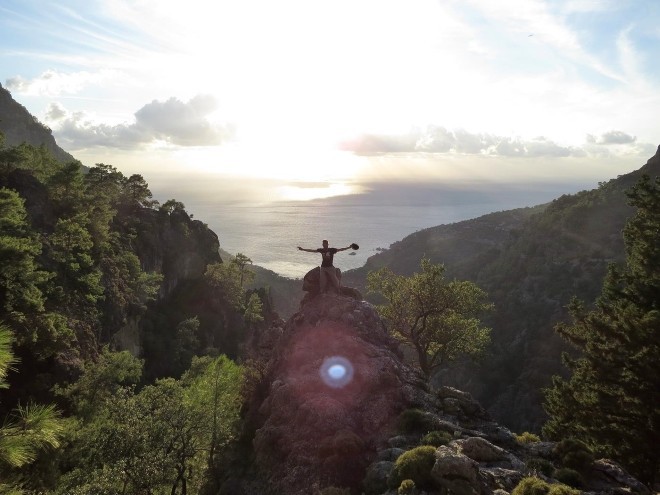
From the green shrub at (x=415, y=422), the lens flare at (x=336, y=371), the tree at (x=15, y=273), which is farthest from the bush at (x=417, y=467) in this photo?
the tree at (x=15, y=273)

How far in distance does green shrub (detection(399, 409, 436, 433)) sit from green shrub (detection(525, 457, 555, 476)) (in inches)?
180

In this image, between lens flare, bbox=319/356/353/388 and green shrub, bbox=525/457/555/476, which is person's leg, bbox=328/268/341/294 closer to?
lens flare, bbox=319/356/353/388

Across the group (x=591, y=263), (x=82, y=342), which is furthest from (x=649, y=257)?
(x=591, y=263)

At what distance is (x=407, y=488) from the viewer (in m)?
14.5

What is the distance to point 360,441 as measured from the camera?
19312 mm

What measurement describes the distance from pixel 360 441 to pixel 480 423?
751 cm

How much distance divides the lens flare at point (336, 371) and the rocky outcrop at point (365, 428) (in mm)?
62

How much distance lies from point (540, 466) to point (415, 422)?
5830 mm

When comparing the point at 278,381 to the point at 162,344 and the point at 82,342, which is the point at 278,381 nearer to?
the point at 82,342

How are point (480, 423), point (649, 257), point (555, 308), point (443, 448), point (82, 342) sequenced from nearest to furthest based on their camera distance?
point (443, 448) → point (480, 423) → point (649, 257) → point (82, 342) → point (555, 308)

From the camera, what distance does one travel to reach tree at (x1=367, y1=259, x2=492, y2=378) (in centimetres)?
3688

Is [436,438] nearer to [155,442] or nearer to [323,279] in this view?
[155,442]

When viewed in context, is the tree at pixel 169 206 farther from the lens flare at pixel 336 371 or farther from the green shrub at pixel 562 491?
the green shrub at pixel 562 491

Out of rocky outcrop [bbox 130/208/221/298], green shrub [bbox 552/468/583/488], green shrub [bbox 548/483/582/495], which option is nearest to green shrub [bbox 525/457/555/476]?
green shrub [bbox 552/468/583/488]
